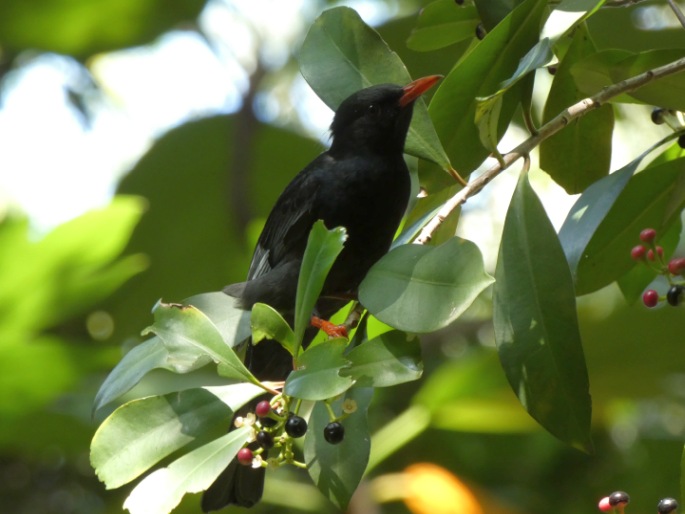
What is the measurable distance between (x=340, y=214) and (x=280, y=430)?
2.89 ft

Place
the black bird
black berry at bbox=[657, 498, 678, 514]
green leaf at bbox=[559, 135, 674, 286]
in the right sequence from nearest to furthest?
black berry at bbox=[657, 498, 678, 514] → green leaf at bbox=[559, 135, 674, 286] → the black bird

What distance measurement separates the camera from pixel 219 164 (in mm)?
5434

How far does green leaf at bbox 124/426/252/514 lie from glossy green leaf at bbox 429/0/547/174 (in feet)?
2.35

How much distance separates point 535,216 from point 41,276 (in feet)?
8.55

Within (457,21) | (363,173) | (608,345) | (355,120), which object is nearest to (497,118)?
(457,21)

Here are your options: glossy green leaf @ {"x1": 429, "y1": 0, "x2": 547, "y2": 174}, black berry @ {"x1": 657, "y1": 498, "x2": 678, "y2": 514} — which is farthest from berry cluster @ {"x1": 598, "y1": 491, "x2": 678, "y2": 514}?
glossy green leaf @ {"x1": 429, "y1": 0, "x2": 547, "y2": 174}

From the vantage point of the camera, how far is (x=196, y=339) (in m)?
1.61

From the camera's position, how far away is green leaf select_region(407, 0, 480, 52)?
6.68 feet

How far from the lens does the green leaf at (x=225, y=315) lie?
185cm

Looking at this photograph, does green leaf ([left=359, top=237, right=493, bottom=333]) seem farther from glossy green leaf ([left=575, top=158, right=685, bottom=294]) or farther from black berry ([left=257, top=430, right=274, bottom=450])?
glossy green leaf ([left=575, top=158, right=685, bottom=294])

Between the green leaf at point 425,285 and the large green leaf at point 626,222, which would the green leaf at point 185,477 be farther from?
the large green leaf at point 626,222

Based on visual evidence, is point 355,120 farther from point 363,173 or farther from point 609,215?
point 609,215

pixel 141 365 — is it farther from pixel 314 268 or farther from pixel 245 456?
pixel 314 268

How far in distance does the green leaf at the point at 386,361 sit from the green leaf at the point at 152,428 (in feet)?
0.60
